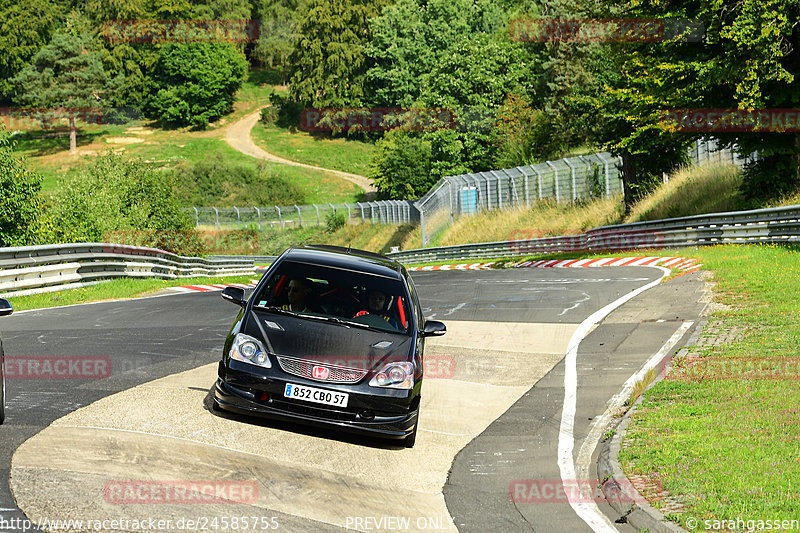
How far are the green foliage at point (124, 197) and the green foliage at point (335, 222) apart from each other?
82.1ft

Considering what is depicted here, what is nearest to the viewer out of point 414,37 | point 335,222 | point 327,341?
point 327,341

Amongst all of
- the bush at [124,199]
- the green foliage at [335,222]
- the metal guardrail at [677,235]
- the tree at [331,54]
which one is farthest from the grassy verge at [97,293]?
the tree at [331,54]

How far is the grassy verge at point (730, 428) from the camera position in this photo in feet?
21.7

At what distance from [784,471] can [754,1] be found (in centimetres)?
2383

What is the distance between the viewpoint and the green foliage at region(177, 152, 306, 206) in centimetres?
9519

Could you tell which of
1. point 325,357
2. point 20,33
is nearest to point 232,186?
point 20,33

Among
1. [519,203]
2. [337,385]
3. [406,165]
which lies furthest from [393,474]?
[406,165]

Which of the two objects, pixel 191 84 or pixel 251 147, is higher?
pixel 191 84

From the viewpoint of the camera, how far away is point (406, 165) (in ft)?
263

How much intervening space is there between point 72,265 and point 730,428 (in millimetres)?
18056

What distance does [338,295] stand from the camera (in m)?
9.39

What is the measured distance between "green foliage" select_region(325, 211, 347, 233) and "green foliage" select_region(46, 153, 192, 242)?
2501 cm

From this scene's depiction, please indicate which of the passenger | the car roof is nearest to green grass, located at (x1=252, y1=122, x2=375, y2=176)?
the car roof

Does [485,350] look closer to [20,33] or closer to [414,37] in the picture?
[414,37]
